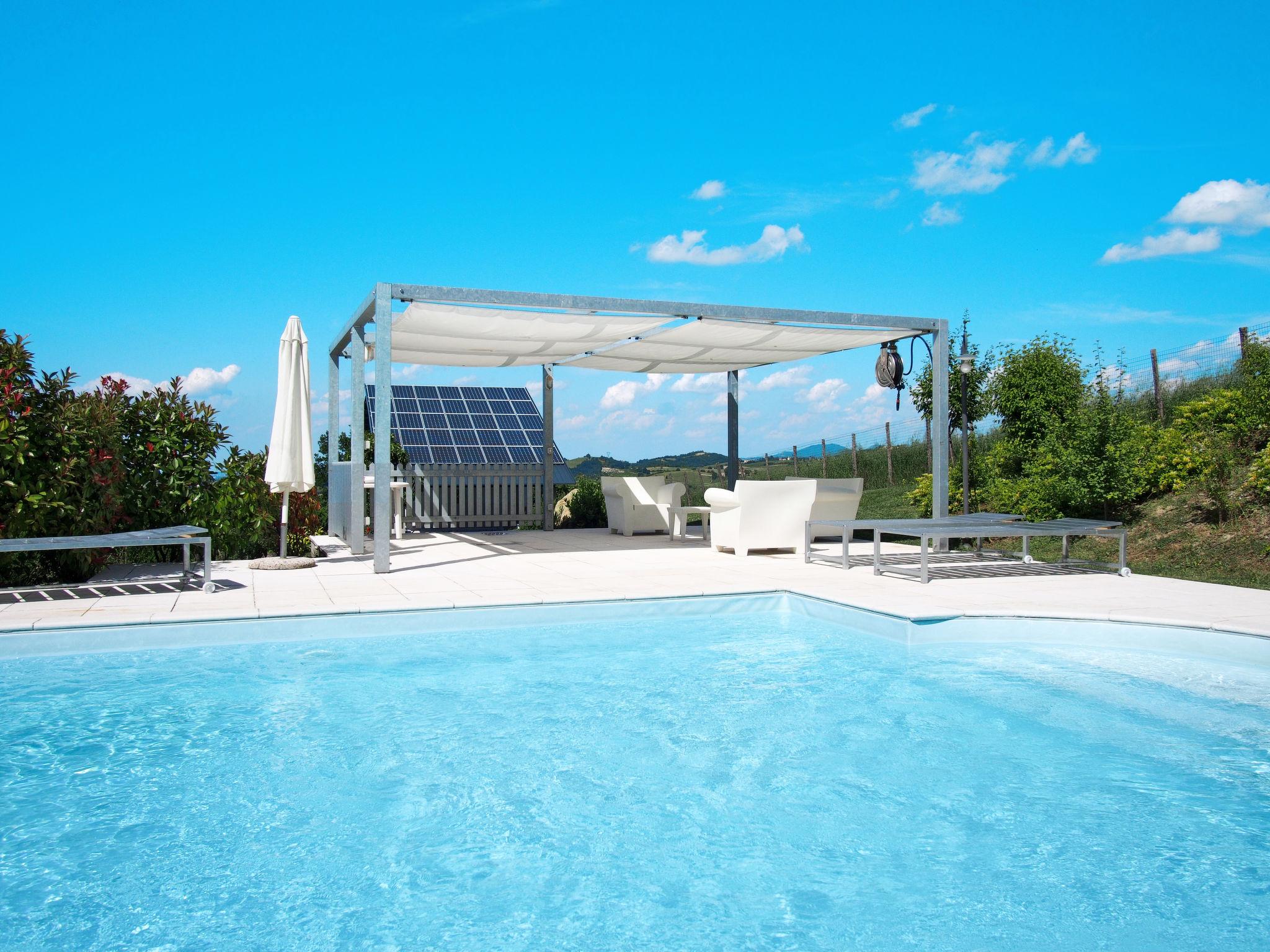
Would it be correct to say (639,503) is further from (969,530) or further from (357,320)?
(969,530)

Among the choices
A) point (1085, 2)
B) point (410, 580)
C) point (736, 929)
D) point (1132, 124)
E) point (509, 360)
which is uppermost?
point (1085, 2)

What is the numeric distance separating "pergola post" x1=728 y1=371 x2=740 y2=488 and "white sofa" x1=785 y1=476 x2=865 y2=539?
8.75 feet

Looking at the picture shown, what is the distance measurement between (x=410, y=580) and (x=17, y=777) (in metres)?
4.26

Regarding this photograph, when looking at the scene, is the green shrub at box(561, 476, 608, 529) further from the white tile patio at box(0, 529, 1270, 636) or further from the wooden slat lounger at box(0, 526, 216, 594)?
the wooden slat lounger at box(0, 526, 216, 594)

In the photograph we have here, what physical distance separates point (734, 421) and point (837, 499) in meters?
3.14

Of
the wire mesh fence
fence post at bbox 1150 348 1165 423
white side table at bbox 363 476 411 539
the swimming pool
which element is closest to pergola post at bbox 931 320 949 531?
the swimming pool

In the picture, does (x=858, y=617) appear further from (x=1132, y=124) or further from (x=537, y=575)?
(x=1132, y=124)

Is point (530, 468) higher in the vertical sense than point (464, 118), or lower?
lower

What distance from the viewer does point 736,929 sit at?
7.72 ft

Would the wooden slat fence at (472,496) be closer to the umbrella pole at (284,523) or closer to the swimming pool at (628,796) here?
the umbrella pole at (284,523)

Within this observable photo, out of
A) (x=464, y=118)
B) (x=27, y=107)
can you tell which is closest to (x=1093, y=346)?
(x=464, y=118)

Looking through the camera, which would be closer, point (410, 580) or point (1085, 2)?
point (410, 580)

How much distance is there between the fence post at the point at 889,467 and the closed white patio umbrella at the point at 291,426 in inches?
526

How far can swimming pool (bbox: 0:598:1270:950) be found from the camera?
7.91 ft
